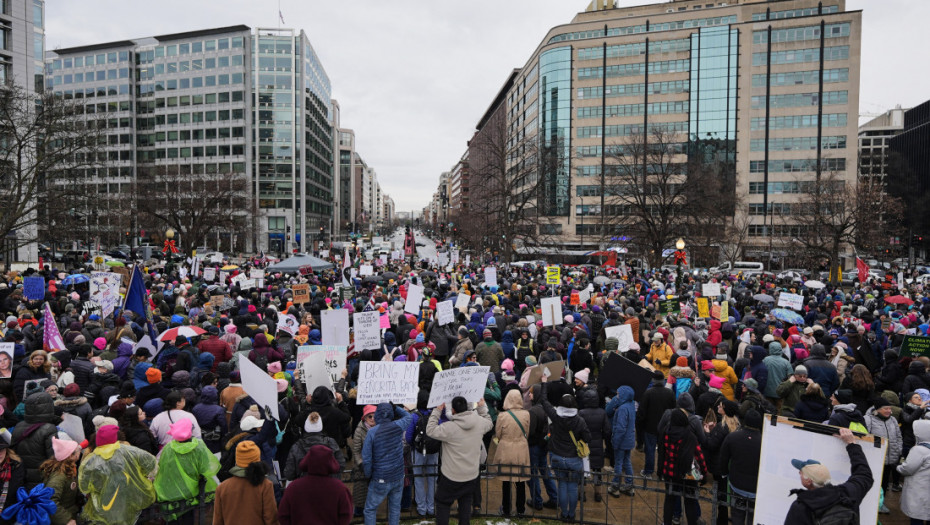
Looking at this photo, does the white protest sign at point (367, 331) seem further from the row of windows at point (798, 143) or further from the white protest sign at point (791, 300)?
the row of windows at point (798, 143)

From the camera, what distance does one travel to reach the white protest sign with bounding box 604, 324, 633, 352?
1076cm

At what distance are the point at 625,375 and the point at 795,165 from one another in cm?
7731

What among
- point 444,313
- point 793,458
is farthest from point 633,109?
point 793,458

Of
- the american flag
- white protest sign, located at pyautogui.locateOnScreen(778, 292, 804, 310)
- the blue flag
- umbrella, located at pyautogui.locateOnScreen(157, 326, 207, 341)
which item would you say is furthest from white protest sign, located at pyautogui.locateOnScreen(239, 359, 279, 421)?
white protest sign, located at pyautogui.locateOnScreen(778, 292, 804, 310)

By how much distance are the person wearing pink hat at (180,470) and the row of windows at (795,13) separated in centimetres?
8821

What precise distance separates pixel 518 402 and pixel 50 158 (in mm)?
31284

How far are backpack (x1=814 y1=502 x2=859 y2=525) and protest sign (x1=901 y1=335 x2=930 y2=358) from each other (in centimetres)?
703

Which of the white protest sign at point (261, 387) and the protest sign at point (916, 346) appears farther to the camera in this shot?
the protest sign at point (916, 346)

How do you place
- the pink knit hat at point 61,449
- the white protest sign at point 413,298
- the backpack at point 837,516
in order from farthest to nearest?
the white protest sign at point 413,298, the pink knit hat at point 61,449, the backpack at point 837,516

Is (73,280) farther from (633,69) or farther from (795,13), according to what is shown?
(795,13)

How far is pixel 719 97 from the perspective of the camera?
241 ft

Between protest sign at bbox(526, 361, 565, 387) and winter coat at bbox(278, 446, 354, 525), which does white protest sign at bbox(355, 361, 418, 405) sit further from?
protest sign at bbox(526, 361, 565, 387)

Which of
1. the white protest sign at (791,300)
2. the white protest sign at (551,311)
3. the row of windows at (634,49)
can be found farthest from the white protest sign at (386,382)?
the row of windows at (634,49)

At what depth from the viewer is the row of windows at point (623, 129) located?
74562 millimetres
